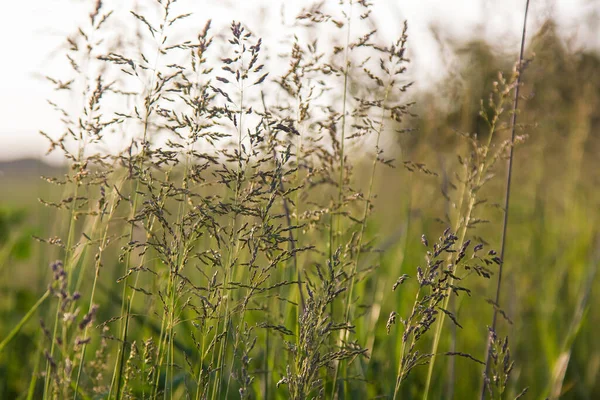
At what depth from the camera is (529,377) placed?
3596 millimetres

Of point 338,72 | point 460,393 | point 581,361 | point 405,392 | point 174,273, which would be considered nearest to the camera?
point 174,273

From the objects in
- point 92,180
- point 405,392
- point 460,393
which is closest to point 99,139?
point 92,180

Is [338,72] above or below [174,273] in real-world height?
above

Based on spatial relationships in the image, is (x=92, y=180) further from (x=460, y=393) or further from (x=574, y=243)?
(x=574, y=243)

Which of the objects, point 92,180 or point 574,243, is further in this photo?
point 574,243

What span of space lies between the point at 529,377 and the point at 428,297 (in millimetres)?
2518

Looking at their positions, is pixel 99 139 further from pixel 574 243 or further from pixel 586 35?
pixel 586 35

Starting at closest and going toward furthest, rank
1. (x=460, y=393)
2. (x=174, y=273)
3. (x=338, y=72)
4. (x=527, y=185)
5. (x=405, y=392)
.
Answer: (x=174, y=273)
(x=338, y=72)
(x=405, y=392)
(x=460, y=393)
(x=527, y=185)

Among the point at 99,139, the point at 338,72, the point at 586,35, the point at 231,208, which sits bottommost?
the point at 231,208

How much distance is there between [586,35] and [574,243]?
1.55m

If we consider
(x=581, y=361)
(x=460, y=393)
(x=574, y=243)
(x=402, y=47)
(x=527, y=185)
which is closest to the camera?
(x=402, y=47)

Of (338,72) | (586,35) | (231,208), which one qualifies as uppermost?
(586,35)

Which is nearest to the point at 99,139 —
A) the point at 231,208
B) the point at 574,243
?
the point at 231,208

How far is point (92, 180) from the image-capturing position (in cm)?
166
